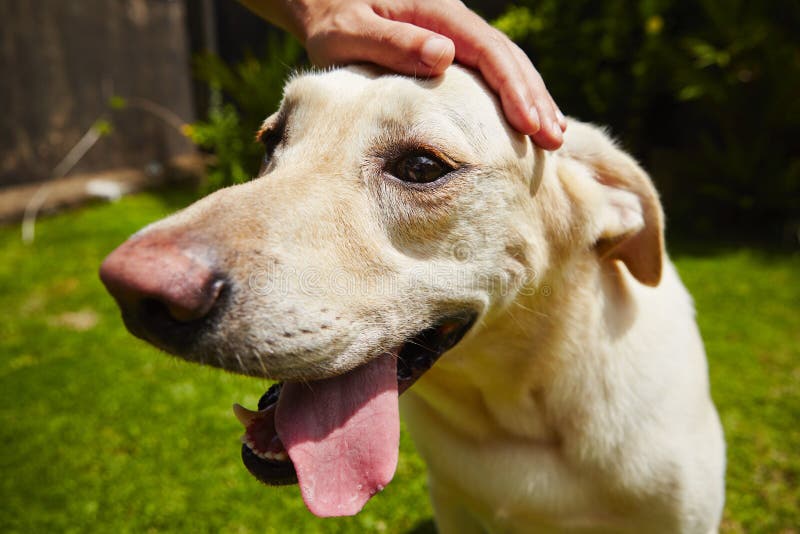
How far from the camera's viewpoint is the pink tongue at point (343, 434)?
5.33 feet

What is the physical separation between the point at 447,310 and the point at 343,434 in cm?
47

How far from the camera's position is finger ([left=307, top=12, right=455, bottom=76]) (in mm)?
1823

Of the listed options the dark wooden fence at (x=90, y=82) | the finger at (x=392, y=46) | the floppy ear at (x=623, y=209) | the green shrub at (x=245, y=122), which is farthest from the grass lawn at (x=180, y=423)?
the dark wooden fence at (x=90, y=82)

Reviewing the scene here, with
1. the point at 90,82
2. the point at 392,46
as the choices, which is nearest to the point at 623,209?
the point at 392,46

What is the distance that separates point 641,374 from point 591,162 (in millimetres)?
759

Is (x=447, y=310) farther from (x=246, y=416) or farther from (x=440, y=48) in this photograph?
(x=440, y=48)

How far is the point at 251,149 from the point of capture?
6.90 meters

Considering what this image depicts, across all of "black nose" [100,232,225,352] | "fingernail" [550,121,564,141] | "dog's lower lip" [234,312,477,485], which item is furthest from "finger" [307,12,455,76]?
"black nose" [100,232,225,352]

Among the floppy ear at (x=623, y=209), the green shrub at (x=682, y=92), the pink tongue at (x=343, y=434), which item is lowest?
the green shrub at (x=682, y=92)

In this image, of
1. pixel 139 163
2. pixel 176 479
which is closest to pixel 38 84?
pixel 139 163

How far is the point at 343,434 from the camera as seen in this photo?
1698mm

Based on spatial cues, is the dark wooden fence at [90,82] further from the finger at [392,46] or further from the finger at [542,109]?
the finger at [542,109]

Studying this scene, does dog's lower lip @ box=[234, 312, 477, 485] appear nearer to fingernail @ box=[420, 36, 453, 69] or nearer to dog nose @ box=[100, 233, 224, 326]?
dog nose @ box=[100, 233, 224, 326]

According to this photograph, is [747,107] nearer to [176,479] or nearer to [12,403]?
[176,479]
